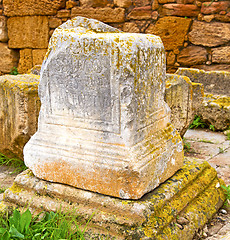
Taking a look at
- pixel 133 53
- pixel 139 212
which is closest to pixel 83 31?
pixel 133 53

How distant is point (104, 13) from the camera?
638 cm

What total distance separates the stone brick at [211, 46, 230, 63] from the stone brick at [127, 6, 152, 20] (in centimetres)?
130

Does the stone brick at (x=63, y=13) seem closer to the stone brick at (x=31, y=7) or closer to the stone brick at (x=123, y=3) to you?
the stone brick at (x=31, y=7)

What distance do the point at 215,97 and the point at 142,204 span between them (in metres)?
3.35

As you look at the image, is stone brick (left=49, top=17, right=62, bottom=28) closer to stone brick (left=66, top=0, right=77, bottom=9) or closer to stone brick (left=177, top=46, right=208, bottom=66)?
stone brick (left=66, top=0, right=77, bottom=9)

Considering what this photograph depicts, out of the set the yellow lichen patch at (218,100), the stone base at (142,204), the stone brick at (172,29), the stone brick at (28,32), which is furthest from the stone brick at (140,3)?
the stone base at (142,204)

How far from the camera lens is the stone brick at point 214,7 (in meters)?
5.51

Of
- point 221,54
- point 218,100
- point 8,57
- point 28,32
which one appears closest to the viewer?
point 218,100

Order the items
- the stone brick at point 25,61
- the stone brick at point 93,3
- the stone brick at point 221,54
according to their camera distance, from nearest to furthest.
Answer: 1. the stone brick at point 221,54
2. the stone brick at point 93,3
3. the stone brick at point 25,61

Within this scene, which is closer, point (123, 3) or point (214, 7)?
point (214, 7)

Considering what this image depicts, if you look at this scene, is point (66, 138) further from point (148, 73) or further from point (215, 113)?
point (215, 113)

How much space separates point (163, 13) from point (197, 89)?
2263 millimetres

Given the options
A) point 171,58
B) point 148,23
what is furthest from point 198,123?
point 148,23

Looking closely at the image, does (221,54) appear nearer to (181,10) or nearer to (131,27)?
(181,10)
